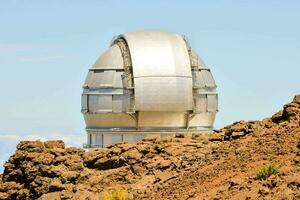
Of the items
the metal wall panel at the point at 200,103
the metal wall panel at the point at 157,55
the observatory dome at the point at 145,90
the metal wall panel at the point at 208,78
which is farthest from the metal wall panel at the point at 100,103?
the metal wall panel at the point at 208,78

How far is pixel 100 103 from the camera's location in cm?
3972

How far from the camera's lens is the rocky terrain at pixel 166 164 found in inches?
1005

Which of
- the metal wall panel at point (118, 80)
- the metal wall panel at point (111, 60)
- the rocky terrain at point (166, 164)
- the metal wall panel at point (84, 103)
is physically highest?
the metal wall panel at point (111, 60)

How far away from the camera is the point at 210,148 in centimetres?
2964

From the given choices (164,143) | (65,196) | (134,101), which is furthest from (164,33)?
(65,196)

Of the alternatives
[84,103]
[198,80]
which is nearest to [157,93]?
[198,80]

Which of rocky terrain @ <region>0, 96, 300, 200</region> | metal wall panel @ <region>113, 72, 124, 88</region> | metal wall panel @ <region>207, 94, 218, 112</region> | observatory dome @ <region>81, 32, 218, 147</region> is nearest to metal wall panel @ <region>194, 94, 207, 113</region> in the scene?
observatory dome @ <region>81, 32, 218, 147</region>

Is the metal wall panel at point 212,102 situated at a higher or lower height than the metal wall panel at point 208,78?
lower

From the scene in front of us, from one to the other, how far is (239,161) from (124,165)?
4.81 metres

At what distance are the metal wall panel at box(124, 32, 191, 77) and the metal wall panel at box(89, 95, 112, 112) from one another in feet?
6.13

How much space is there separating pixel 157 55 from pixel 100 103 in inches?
132

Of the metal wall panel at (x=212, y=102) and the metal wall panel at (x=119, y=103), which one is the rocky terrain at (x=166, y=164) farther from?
the metal wall panel at (x=212, y=102)

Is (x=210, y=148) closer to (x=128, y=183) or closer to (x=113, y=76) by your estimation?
(x=128, y=183)

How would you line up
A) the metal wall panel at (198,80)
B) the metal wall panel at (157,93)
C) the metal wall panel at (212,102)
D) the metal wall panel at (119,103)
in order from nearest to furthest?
the metal wall panel at (157,93) → the metal wall panel at (119,103) → the metal wall panel at (198,80) → the metal wall panel at (212,102)
